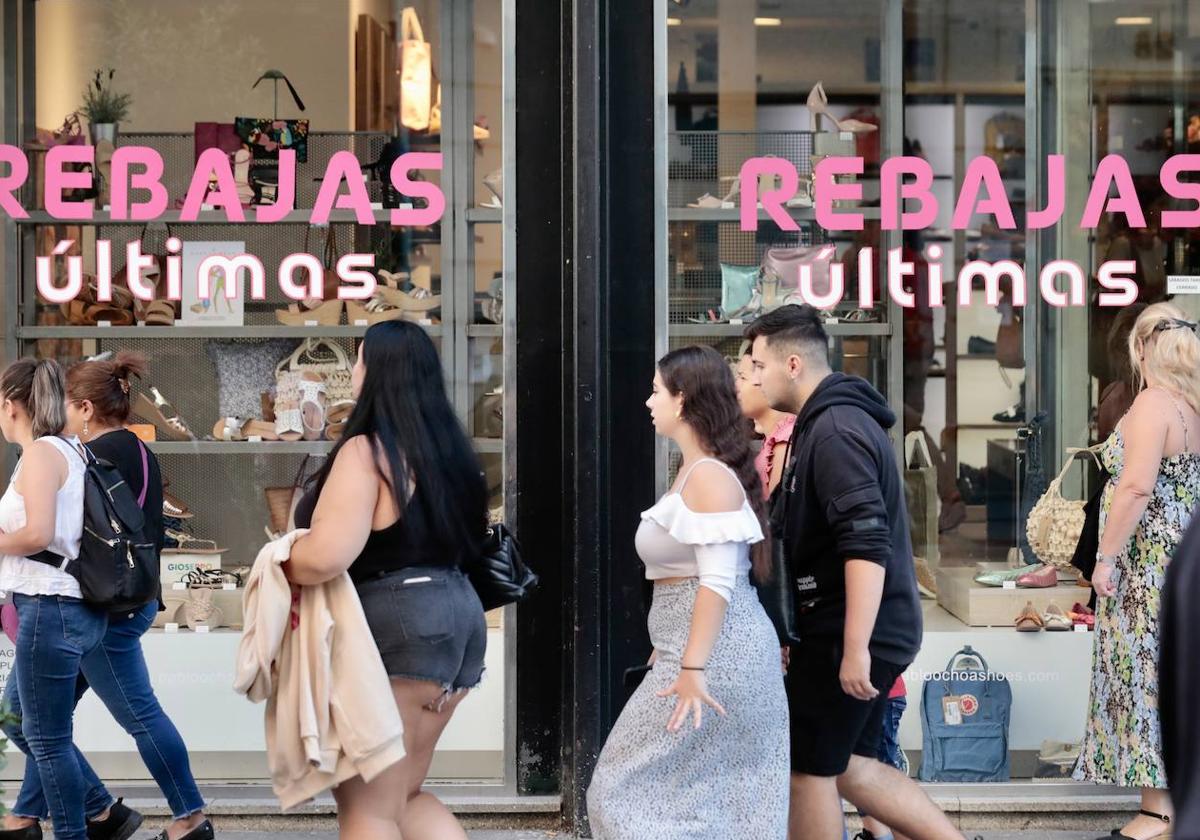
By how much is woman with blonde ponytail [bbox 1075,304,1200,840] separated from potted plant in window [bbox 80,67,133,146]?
157 inches

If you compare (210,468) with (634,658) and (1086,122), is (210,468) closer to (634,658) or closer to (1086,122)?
(634,658)

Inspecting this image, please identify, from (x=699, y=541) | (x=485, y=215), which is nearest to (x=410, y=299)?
(x=485, y=215)

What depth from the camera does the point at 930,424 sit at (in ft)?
21.5

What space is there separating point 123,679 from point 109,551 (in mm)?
521

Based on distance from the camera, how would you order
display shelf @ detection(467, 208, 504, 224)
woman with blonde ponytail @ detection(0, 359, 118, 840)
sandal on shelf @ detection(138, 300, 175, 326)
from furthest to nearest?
sandal on shelf @ detection(138, 300, 175, 326), display shelf @ detection(467, 208, 504, 224), woman with blonde ponytail @ detection(0, 359, 118, 840)

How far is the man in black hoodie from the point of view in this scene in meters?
4.15

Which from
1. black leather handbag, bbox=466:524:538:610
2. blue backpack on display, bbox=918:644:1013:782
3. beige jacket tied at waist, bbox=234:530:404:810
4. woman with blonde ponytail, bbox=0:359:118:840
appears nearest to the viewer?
beige jacket tied at waist, bbox=234:530:404:810

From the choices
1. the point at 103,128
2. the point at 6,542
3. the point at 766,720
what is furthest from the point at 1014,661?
the point at 103,128

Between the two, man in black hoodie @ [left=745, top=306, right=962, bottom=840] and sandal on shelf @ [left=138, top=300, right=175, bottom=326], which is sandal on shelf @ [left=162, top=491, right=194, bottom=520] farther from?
man in black hoodie @ [left=745, top=306, right=962, bottom=840]

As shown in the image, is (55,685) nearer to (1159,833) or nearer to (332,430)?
(332,430)

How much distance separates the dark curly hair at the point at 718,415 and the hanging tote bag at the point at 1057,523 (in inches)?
103

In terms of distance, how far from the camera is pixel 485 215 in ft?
19.8

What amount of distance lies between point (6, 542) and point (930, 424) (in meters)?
3.62

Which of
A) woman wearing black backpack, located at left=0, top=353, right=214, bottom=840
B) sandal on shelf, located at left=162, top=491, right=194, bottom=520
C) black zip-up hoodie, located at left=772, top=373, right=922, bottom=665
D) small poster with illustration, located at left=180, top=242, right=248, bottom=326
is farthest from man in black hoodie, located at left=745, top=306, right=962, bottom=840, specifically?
sandal on shelf, located at left=162, top=491, right=194, bottom=520
